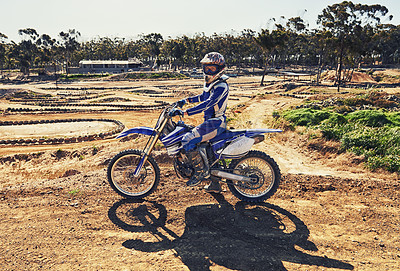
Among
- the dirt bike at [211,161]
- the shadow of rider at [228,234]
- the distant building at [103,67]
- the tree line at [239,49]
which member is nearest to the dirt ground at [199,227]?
the shadow of rider at [228,234]

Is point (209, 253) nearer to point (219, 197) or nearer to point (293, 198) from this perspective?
point (219, 197)

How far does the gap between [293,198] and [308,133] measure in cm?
665

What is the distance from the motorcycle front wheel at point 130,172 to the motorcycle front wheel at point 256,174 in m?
1.77

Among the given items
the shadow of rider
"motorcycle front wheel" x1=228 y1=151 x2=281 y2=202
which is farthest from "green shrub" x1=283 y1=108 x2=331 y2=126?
the shadow of rider

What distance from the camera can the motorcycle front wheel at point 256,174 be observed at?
5.93 metres

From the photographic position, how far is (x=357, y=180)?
722cm

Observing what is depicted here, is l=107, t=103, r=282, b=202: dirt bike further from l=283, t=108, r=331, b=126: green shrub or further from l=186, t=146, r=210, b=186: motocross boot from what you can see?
l=283, t=108, r=331, b=126: green shrub

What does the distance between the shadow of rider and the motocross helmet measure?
2.82 meters

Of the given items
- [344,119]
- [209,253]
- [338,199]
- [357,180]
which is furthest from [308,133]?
[209,253]

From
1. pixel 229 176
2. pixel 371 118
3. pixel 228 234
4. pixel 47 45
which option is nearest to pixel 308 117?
pixel 371 118

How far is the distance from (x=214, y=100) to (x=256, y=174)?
6.21ft

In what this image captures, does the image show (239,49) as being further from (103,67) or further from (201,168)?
(201,168)

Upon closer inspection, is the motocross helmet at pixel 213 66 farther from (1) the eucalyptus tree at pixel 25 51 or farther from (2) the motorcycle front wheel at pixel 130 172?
(1) the eucalyptus tree at pixel 25 51

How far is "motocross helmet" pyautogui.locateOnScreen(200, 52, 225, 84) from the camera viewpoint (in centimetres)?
580
